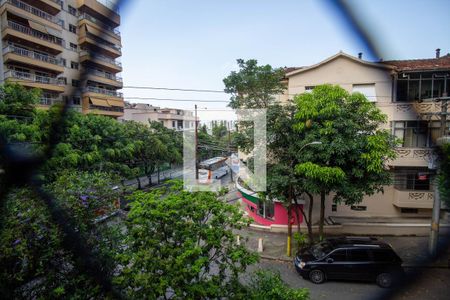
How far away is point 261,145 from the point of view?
9.39 meters

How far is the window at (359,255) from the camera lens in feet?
25.3

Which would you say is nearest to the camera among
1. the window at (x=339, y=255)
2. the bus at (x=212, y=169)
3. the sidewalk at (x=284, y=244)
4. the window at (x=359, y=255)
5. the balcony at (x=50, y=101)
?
the balcony at (x=50, y=101)

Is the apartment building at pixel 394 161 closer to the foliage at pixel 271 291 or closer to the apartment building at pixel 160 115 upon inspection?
the foliage at pixel 271 291

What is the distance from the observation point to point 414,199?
11.2 metres

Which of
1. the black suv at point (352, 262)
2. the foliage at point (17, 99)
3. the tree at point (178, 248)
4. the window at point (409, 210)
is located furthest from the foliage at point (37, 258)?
the window at point (409, 210)

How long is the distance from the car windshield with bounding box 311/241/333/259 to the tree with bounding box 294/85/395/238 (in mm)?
1667

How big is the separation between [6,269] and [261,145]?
7675 millimetres

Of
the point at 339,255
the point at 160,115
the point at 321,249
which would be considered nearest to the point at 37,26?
the point at 321,249

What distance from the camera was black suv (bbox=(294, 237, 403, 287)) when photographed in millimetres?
7625

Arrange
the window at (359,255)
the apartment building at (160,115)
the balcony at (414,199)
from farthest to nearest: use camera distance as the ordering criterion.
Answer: the apartment building at (160,115)
the balcony at (414,199)
the window at (359,255)

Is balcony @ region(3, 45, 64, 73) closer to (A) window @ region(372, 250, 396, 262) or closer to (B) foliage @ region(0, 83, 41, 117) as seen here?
(B) foliage @ region(0, 83, 41, 117)

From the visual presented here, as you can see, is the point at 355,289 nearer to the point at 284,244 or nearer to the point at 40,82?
the point at 284,244

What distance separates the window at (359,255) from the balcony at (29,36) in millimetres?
14748

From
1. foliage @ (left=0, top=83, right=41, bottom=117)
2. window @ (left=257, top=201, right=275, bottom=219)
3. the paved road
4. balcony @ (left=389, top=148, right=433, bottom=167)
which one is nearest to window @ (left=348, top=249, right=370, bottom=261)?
the paved road
